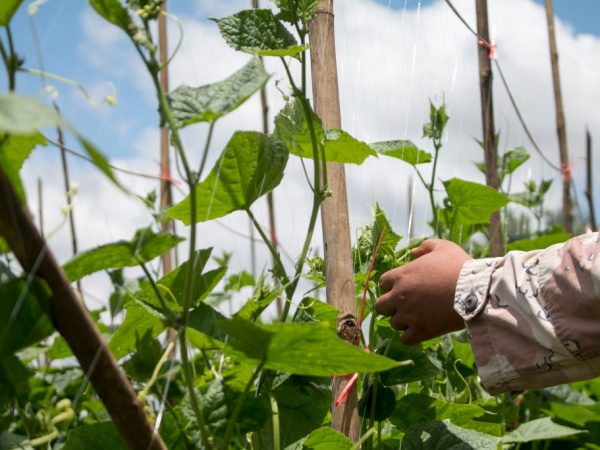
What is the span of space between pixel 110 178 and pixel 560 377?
1.83 ft

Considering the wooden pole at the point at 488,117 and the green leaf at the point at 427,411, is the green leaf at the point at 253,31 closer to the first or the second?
the green leaf at the point at 427,411

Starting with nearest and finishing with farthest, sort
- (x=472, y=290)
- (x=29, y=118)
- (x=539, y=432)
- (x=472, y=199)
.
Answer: (x=29, y=118) < (x=472, y=290) < (x=539, y=432) < (x=472, y=199)

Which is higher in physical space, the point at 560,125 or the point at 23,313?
the point at 560,125

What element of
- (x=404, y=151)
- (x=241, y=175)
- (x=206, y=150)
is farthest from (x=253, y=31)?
(x=404, y=151)

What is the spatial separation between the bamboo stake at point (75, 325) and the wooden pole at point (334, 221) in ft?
1.06

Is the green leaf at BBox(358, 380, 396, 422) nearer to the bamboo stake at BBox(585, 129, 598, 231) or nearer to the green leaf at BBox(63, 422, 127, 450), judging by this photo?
the green leaf at BBox(63, 422, 127, 450)

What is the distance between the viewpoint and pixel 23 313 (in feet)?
1.27

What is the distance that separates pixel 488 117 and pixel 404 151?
27.2 inches

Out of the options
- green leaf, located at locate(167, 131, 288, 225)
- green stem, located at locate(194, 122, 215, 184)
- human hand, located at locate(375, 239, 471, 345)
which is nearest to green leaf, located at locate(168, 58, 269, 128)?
green stem, located at locate(194, 122, 215, 184)

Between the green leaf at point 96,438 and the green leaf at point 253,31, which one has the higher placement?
the green leaf at point 253,31

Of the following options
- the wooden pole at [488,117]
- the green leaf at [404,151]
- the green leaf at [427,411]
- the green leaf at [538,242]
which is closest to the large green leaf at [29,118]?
the green leaf at [427,411]

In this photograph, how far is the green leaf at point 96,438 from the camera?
557mm

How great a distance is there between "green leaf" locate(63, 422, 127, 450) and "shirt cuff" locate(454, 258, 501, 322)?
0.36 metres

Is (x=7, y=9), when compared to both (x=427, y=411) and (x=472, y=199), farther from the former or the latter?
(x=472, y=199)
